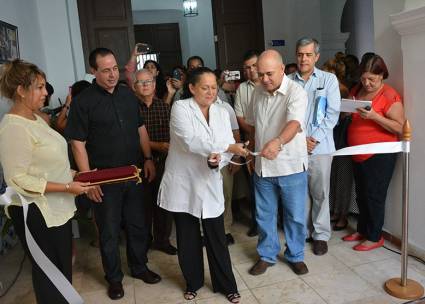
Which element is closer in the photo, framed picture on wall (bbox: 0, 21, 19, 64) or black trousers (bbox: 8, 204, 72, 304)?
black trousers (bbox: 8, 204, 72, 304)

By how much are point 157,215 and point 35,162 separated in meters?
1.41

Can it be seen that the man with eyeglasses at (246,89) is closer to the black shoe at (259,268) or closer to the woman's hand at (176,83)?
the woman's hand at (176,83)

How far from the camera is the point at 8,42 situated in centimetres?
357

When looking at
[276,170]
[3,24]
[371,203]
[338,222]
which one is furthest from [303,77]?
[3,24]

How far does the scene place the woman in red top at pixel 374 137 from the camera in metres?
2.56

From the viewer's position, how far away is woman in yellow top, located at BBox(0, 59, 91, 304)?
1.72 meters

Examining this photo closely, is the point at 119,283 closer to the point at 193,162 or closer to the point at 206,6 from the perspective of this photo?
the point at 193,162

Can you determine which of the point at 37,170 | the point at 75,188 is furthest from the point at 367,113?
the point at 37,170

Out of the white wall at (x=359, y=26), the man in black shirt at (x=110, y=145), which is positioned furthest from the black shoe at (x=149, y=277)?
the white wall at (x=359, y=26)

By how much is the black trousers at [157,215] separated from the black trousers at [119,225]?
337 millimetres

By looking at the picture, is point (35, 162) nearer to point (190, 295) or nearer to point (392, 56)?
point (190, 295)

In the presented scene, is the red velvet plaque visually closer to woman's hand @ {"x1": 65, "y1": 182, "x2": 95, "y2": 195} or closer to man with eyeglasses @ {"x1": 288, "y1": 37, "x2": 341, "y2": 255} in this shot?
woman's hand @ {"x1": 65, "y1": 182, "x2": 95, "y2": 195}

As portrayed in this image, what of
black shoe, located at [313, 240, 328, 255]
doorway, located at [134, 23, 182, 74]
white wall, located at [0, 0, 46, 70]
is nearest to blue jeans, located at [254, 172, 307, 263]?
black shoe, located at [313, 240, 328, 255]

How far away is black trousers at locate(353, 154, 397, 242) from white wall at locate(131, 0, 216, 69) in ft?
21.7
